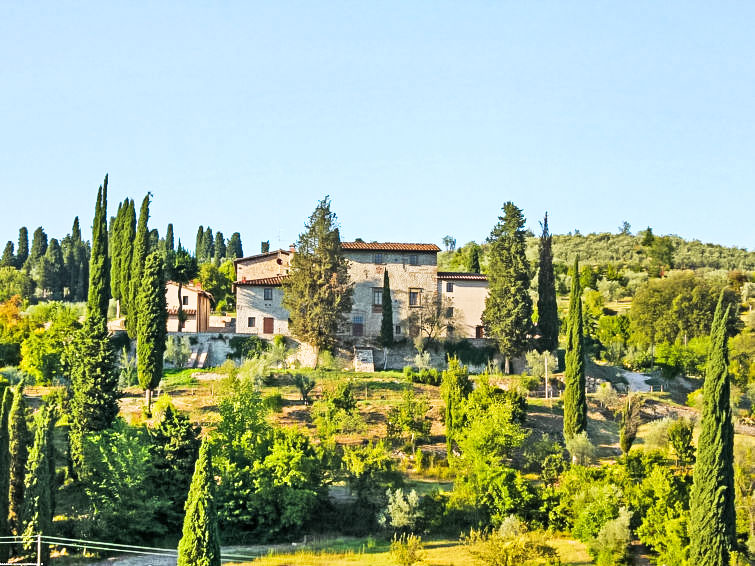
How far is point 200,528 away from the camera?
87.9 ft

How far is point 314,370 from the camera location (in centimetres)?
A: 5053

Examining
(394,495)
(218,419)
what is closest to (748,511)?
(394,495)

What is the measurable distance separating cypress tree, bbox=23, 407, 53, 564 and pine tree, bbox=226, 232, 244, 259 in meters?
78.0

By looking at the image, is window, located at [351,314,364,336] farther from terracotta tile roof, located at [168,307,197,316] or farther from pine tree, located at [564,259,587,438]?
pine tree, located at [564,259,587,438]

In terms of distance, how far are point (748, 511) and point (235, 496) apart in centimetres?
1734

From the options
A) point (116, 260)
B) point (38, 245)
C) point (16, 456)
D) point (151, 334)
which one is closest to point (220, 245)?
point (38, 245)

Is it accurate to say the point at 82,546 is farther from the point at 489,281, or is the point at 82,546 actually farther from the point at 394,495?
the point at 489,281

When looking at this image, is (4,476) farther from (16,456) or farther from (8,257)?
(8,257)

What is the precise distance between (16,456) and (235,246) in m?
79.7

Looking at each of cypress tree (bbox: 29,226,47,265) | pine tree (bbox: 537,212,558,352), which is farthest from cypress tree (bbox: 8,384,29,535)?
cypress tree (bbox: 29,226,47,265)

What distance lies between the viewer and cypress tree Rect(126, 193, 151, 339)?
5116cm

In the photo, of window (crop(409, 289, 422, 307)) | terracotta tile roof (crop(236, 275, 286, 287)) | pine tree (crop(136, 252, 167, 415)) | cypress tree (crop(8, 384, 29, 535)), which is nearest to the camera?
cypress tree (crop(8, 384, 29, 535))

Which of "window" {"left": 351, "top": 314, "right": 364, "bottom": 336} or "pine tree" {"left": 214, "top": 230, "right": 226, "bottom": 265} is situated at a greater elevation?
"pine tree" {"left": 214, "top": 230, "right": 226, "bottom": 265}

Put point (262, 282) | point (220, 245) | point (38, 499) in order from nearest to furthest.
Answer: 1. point (38, 499)
2. point (262, 282)
3. point (220, 245)
